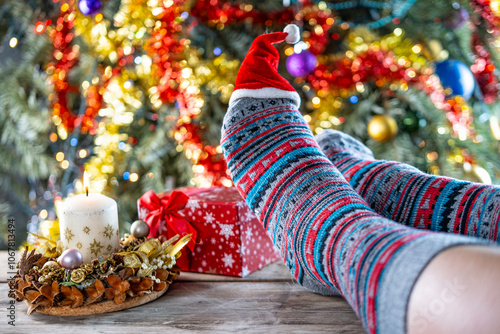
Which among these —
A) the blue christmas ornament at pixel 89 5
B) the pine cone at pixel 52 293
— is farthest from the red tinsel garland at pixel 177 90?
the pine cone at pixel 52 293

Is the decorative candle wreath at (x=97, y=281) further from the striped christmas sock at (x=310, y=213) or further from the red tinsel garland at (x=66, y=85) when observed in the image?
the red tinsel garland at (x=66, y=85)

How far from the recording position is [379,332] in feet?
1.15

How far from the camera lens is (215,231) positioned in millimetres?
688

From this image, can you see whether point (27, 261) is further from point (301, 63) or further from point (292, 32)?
point (301, 63)

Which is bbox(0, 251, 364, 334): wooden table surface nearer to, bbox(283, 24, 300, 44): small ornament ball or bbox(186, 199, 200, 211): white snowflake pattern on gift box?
bbox(186, 199, 200, 211): white snowflake pattern on gift box

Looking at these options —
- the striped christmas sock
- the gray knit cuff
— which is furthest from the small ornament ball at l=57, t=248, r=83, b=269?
the gray knit cuff

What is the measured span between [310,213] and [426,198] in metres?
0.16

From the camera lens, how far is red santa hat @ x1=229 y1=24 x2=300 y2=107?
27.7 inches

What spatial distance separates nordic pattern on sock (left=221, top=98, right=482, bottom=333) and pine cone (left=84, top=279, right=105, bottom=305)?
220 millimetres

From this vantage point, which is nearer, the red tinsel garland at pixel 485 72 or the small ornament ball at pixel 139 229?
the small ornament ball at pixel 139 229

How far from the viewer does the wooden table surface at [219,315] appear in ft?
1.65

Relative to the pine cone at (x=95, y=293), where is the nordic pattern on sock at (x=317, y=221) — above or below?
above

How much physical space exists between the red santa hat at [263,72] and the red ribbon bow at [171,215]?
18 cm

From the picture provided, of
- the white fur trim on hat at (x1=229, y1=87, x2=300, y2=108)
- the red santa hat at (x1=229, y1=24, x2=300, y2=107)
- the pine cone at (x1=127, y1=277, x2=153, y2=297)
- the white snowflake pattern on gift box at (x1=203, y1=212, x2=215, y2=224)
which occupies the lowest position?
the pine cone at (x1=127, y1=277, x2=153, y2=297)
